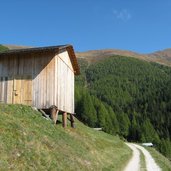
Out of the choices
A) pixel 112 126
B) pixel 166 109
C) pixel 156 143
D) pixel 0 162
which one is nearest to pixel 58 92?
pixel 0 162

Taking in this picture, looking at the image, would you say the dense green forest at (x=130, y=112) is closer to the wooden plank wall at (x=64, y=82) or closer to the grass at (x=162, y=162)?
the grass at (x=162, y=162)

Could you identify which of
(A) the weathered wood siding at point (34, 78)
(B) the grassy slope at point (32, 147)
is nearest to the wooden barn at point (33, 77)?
(A) the weathered wood siding at point (34, 78)

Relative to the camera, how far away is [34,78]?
88.4ft

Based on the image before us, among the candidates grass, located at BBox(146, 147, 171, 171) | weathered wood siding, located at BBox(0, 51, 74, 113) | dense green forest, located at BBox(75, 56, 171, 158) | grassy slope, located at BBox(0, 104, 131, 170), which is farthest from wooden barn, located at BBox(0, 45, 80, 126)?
dense green forest, located at BBox(75, 56, 171, 158)

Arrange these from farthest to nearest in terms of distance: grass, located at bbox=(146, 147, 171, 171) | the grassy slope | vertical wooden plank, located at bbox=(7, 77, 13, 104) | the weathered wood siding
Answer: vertical wooden plank, located at bbox=(7, 77, 13, 104), the weathered wood siding, grass, located at bbox=(146, 147, 171, 171), the grassy slope

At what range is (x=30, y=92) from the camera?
2684 cm

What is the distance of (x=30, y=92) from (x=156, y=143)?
90048 mm

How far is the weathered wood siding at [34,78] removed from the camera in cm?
2661

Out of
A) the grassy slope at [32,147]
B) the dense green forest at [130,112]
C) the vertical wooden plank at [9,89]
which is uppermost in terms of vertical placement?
the vertical wooden plank at [9,89]

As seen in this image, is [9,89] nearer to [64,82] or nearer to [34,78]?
[34,78]

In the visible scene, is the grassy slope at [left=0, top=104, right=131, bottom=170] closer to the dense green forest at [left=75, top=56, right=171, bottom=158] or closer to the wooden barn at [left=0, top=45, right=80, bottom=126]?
the wooden barn at [left=0, top=45, right=80, bottom=126]

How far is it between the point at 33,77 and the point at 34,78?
127mm

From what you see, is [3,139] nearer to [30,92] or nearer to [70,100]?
[30,92]

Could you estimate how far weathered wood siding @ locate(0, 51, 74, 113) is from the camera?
26.6m
